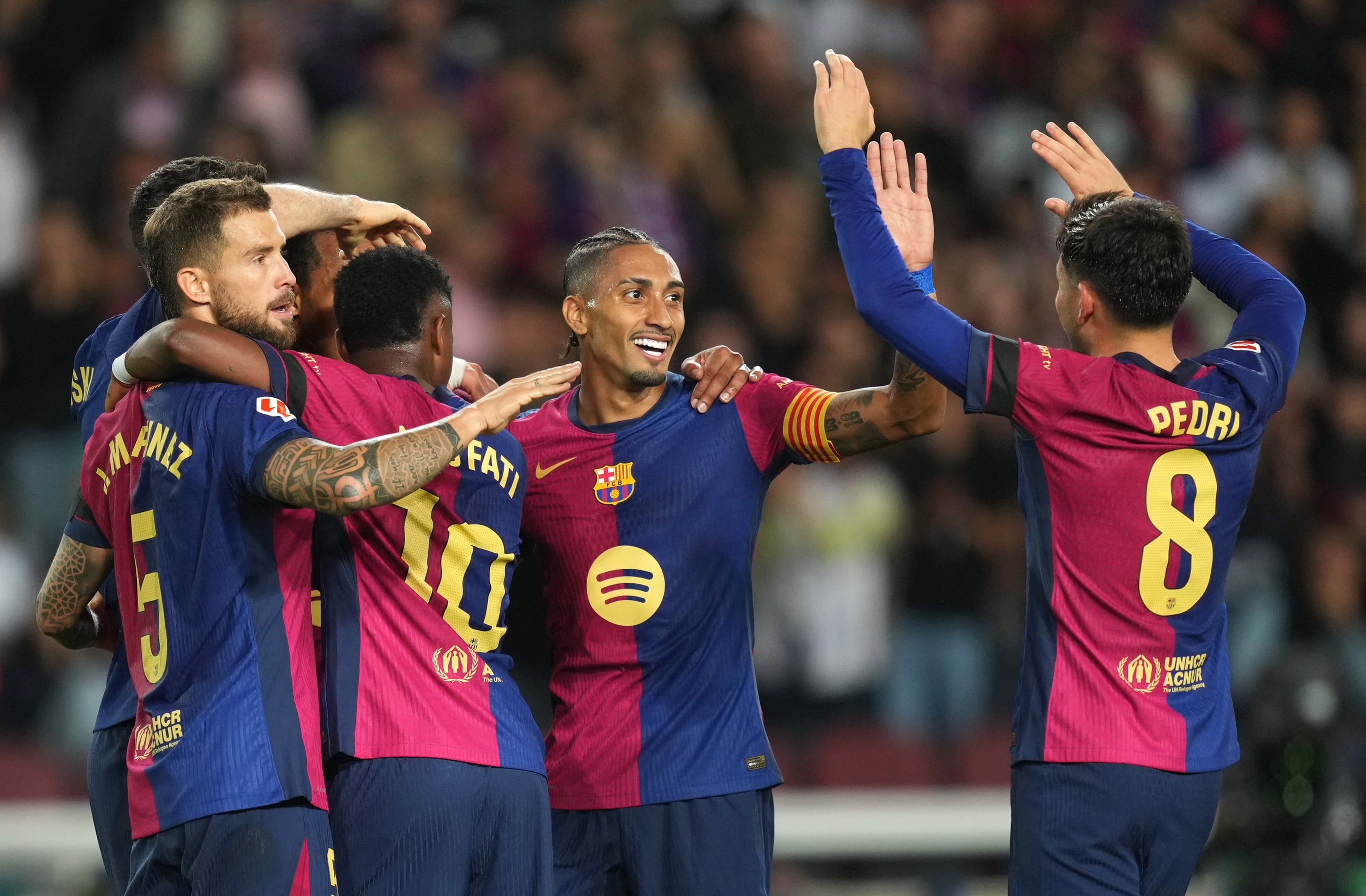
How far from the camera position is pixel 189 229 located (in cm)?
452

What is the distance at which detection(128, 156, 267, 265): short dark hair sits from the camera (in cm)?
527

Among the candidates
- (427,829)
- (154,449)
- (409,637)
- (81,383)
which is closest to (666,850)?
(427,829)

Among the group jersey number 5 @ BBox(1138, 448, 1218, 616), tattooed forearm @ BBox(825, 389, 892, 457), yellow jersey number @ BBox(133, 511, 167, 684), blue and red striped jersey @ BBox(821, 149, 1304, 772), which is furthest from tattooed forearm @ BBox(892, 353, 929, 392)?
yellow jersey number @ BBox(133, 511, 167, 684)

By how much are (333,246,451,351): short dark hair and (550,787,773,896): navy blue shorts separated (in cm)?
159

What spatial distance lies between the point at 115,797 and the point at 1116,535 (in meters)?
3.02

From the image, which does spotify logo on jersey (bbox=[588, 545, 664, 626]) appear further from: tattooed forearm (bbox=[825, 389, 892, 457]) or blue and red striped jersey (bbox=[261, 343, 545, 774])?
tattooed forearm (bbox=[825, 389, 892, 457])

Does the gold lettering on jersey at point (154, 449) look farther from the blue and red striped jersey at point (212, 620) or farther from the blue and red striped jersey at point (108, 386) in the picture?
the blue and red striped jersey at point (108, 386)

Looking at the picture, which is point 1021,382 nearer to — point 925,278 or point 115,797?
point 925,278

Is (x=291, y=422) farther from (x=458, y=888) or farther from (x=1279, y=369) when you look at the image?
(x=1279, y=369)

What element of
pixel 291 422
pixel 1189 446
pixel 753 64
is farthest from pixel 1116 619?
pixel 753 64

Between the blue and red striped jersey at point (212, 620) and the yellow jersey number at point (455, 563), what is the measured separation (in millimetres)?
343

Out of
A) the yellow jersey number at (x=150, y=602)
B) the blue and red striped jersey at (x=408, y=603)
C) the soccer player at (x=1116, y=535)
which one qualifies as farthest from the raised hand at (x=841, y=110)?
the yellow jersey number at (x=150, y=602)

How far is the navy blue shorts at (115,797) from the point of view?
16.0 ft

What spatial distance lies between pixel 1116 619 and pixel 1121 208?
3.89 ft
